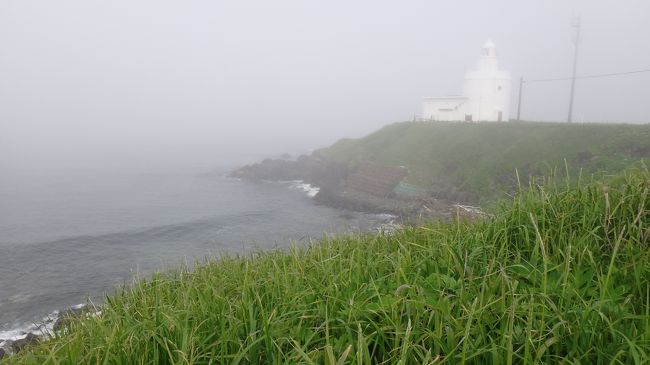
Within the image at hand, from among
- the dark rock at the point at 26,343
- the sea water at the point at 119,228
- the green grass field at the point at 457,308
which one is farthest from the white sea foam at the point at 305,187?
the green grass field at the point at 457,308

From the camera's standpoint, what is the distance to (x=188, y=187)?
43.1m

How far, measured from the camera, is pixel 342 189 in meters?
37.1

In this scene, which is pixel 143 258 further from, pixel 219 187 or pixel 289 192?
pixel 219 187

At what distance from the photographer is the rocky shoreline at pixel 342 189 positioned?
27906 mm

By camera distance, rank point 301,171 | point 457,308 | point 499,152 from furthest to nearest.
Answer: point 301,171
point 499,152
point 457,308

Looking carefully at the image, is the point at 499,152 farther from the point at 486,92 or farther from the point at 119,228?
the point at 119,228

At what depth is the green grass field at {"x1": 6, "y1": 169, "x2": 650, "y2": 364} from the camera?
2318 millimetres

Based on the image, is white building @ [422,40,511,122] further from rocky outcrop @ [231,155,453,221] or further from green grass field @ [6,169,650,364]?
green grass field @ [6,169,650,364]

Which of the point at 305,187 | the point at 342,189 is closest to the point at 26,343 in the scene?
the point at 342,189

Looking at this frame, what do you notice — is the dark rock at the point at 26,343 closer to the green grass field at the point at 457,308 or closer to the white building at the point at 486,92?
the green grass field at the point at 457,308

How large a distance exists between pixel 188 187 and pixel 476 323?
43407 mm

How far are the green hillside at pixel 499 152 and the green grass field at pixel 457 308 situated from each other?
21796mm

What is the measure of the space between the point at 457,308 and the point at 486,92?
4549cm

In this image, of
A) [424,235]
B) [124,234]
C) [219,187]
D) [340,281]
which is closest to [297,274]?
[340,281]
